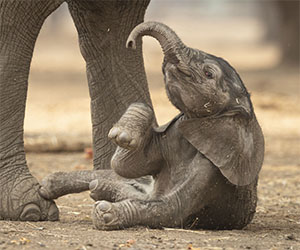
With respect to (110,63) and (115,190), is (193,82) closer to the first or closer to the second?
Result: (115,190)

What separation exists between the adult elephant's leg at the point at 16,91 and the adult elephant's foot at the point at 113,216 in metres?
0.43

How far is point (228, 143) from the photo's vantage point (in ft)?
11.9

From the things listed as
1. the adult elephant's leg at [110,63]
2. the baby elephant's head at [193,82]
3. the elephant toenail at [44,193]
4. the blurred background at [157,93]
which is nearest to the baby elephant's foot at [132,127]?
the baby elephant's head at [193,82]

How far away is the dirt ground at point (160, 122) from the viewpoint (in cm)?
340

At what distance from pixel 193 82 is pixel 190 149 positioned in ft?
1.00

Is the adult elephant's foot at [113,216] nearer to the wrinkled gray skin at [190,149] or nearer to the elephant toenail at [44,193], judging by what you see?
the wrinkled gray skin at [190,149]

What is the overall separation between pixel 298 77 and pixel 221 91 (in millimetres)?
11301

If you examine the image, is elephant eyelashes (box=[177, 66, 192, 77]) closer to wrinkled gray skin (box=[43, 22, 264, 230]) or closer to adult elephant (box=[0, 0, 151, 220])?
wrinkled gray skin (box=[43, 22, 264, 230])

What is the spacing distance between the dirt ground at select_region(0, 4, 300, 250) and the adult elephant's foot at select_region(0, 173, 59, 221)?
8 cm

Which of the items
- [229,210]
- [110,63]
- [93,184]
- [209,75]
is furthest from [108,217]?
[110,63]

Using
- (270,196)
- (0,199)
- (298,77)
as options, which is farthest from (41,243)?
(298,77)

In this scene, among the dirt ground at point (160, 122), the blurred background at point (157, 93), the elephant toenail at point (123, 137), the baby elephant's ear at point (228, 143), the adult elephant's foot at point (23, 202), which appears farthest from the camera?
the blurred background at point (157, 93)

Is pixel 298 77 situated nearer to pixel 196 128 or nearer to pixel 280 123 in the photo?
pixel 280 123

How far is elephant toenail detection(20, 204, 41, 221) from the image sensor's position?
3.86 m
